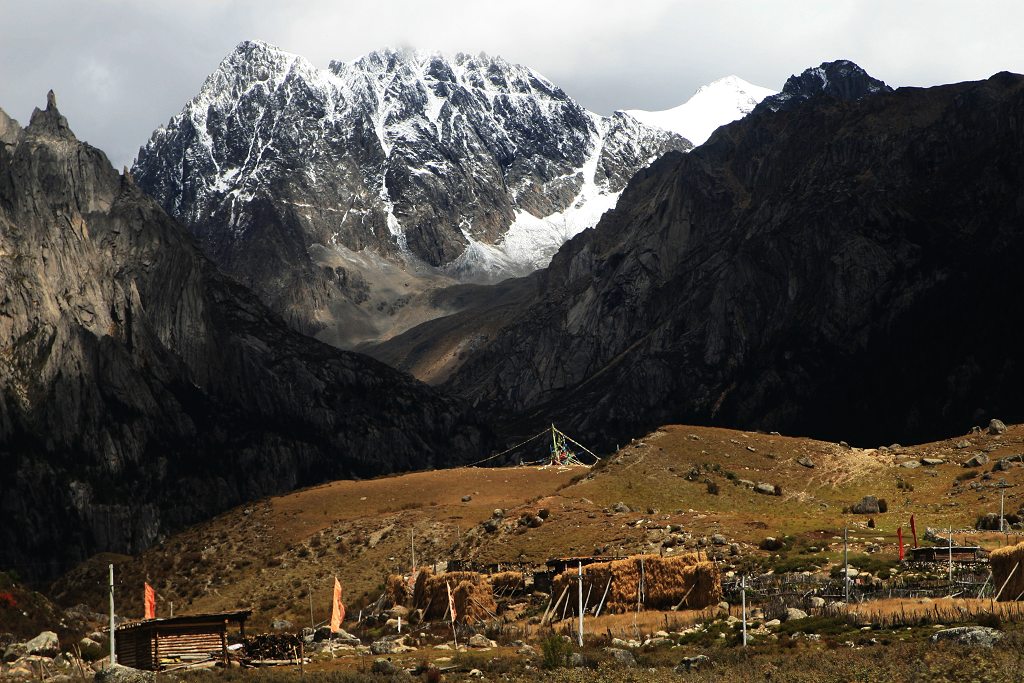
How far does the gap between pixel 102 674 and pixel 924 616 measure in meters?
27.2

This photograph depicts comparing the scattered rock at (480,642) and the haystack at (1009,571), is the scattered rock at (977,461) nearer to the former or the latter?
the haystack at (1009,571)

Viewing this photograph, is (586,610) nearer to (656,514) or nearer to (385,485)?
(656,514)

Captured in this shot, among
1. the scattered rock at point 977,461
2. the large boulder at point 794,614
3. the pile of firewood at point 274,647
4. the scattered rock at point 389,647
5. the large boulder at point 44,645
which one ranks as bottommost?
the scattered rock at point 389,647

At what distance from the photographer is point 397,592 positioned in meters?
71.4

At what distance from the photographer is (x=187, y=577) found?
93500 mm

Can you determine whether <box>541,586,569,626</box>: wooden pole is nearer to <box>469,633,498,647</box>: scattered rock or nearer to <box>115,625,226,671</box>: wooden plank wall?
<box>469,633,498,647</box>: scattered rock

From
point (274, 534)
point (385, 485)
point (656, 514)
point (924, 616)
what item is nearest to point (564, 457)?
point (385, 485)

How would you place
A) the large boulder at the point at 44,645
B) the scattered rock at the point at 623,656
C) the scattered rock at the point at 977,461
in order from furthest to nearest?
the scattered rock at the point at 977,461
the large boulder at the point at 44,645
the scattered rock at the point at 623,656

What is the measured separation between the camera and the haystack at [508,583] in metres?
67.4

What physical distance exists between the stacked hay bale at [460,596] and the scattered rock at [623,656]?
15005 millimetres

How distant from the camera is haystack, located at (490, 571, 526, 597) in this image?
67375mm

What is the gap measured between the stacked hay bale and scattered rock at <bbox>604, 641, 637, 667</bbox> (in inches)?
591

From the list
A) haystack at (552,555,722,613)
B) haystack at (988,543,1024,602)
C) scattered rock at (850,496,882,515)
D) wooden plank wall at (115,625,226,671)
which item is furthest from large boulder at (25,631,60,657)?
scattered rock at (850,496,882,515)

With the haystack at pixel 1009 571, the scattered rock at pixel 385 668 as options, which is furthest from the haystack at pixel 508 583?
the haystack at pixel 1009 571
